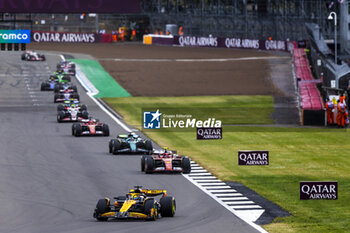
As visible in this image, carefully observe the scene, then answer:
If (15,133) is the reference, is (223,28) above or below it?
above

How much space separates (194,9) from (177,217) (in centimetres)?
11839

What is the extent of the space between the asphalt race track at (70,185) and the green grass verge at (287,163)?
2.14 meters

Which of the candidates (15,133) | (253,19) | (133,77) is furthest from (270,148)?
(253,19)

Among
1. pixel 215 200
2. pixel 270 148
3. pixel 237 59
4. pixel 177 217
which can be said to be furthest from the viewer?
pixel 237 59

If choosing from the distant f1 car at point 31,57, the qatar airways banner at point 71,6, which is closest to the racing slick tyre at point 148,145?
the qatar airways banner at point 71,6

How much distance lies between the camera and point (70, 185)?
98.6 ft

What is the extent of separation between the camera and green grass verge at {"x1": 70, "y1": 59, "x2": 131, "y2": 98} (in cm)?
7888

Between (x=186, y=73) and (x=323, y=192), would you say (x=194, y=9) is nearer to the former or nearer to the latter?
(x=186, y=73)

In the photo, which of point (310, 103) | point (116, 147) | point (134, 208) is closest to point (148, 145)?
point (116, 147)

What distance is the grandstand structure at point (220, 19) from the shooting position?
124 metres

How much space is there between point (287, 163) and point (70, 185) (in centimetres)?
1082

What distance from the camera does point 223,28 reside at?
5340 inches

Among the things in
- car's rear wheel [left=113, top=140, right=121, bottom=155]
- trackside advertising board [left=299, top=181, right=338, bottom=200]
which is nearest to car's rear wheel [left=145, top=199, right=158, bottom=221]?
trackside advertising board [left=299, top=181, right=338, bottom=200]

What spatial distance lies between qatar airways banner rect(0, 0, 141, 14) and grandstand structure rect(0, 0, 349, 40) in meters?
54.8
